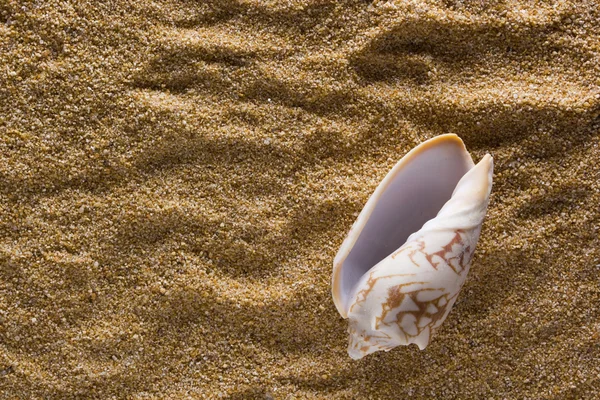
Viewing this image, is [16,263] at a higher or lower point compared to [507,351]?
higher

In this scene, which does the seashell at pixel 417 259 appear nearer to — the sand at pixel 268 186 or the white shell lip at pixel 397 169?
the white shell lip at pixel 397 169

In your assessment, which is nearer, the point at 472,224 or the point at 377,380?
the point at 472,224

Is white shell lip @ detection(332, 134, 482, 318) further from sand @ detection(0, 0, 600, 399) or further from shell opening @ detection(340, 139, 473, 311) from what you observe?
sand @ detection(0, 0, 600, 399)

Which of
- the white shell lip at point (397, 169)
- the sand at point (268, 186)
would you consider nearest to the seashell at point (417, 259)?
the white shell lip at point (397, 169)

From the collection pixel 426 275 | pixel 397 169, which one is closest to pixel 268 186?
pixel 397 169

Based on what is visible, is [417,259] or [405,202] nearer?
[417,259]

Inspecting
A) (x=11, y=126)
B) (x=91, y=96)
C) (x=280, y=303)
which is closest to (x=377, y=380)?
(x=280, y=303)

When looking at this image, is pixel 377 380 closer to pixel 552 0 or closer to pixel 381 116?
pixel 381 116

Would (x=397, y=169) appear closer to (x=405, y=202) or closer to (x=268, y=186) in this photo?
(x=405, y=202)
